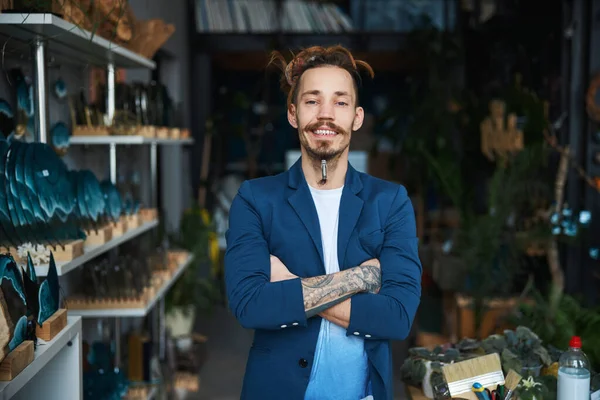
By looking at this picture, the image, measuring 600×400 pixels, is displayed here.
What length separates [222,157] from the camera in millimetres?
6594

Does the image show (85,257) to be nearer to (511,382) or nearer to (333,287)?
(333,287)

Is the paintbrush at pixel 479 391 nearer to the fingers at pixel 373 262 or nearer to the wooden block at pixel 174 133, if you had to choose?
the fingers at pixel 373 262

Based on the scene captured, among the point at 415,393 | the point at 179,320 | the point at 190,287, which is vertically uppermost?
the point at 415,393

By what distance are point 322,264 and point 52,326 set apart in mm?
669

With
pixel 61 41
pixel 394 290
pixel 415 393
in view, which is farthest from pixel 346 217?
pixel 61 41

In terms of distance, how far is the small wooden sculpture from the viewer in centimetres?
448

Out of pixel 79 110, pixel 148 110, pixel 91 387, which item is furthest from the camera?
pixel 148 110


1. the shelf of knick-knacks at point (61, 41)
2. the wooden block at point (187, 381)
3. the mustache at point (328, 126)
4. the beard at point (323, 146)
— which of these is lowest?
the wooden block at point (187, 381)

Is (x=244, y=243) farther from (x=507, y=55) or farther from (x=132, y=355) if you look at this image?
(x=507, y=55)

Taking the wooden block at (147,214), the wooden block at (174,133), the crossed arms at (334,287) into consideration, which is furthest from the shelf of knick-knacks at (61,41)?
the crossed arms at (334,287)

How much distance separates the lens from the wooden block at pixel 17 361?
56.1 inches

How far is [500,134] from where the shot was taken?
457 centimetres

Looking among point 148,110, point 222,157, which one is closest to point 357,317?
point 148,110

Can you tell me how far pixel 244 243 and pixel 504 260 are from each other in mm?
2897
